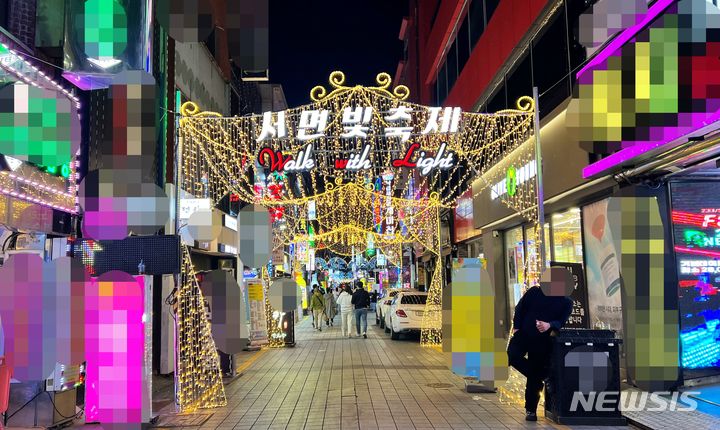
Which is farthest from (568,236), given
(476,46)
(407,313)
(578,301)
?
(476,46)

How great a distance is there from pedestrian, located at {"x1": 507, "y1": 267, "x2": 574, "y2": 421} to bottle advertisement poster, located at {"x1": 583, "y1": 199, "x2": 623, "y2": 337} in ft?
10.5

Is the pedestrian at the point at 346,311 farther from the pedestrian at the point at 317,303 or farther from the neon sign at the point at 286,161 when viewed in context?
the neon sign at the point at 286,161

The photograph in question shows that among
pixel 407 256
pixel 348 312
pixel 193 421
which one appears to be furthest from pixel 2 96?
pixel 407 256

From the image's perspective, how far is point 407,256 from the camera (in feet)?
158

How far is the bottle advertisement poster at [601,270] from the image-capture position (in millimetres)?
10617

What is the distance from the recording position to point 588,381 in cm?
728

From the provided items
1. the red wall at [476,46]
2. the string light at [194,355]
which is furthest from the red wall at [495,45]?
the string light at [194,355]

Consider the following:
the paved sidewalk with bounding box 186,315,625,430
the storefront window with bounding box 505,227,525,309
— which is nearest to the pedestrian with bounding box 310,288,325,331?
Answer: the storefront window with bounding box 505,227,525,309

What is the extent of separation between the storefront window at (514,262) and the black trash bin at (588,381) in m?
9.83

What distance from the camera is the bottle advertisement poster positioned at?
418 inches

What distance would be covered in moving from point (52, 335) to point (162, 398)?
375cm

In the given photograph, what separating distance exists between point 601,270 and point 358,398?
525cm

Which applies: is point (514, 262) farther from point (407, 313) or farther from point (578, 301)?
point (578, 301)

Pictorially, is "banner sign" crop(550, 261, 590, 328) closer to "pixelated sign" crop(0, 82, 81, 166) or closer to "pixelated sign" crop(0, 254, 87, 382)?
"pixelated sign" crop(0, 254, 87, 382)
